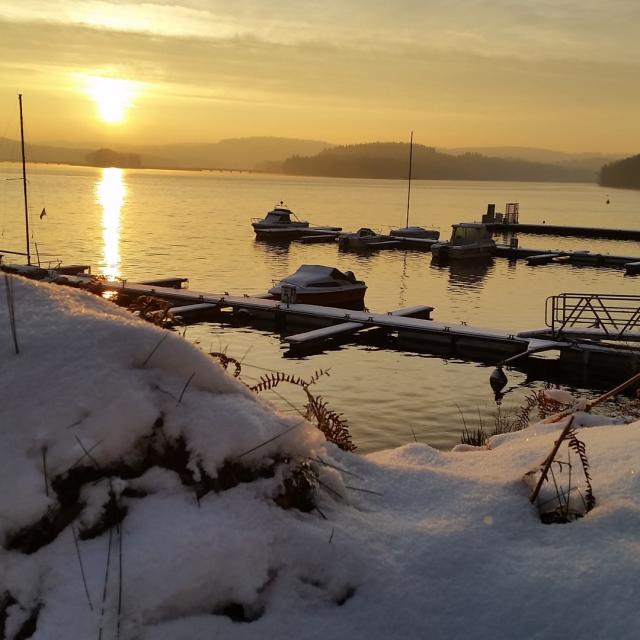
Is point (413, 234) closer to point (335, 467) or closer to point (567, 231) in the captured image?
point (567, 231)

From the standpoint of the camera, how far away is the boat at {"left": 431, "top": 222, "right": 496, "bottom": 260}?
5842 cm

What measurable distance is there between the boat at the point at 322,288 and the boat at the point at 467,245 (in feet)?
87.5

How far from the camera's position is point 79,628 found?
1.67 metres

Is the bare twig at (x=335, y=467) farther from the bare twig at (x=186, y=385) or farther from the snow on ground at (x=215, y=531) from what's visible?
the bare twig at (x=186, y=385)

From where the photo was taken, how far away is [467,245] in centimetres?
5872

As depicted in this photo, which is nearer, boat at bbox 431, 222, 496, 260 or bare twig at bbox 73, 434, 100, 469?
bare twig at bbox 73, 434, 100, 469

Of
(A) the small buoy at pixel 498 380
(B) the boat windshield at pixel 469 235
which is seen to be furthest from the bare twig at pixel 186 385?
(B) the boat windshield at pixel 469 235

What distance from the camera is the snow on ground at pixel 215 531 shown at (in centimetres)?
177

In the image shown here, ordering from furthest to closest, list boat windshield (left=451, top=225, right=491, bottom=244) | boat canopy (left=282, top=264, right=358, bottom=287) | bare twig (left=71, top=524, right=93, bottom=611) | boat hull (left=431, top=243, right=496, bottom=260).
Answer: boat windshield (left=451, top=225, right=491, bottom=244), boat hull (left=431, top=243, right=496, bottom=260), boat canopy (left=282, top=264, right=358, bottom=287), bare twig (left=71, top=524, right=93, bottom=611)

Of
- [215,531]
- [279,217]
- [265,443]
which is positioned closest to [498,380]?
[265,443]

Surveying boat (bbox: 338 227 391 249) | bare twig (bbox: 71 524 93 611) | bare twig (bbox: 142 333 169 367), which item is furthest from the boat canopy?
boat (bbox: 338 227 391 249)

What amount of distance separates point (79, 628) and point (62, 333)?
94 centimetres

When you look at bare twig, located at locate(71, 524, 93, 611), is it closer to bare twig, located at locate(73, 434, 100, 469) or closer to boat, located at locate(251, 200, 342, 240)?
bare twig, located at locate(73, 434, 100, 469)

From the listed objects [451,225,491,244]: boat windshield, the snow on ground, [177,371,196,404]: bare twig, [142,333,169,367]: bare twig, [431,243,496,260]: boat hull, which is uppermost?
[142,333,169,367]: bare twig
